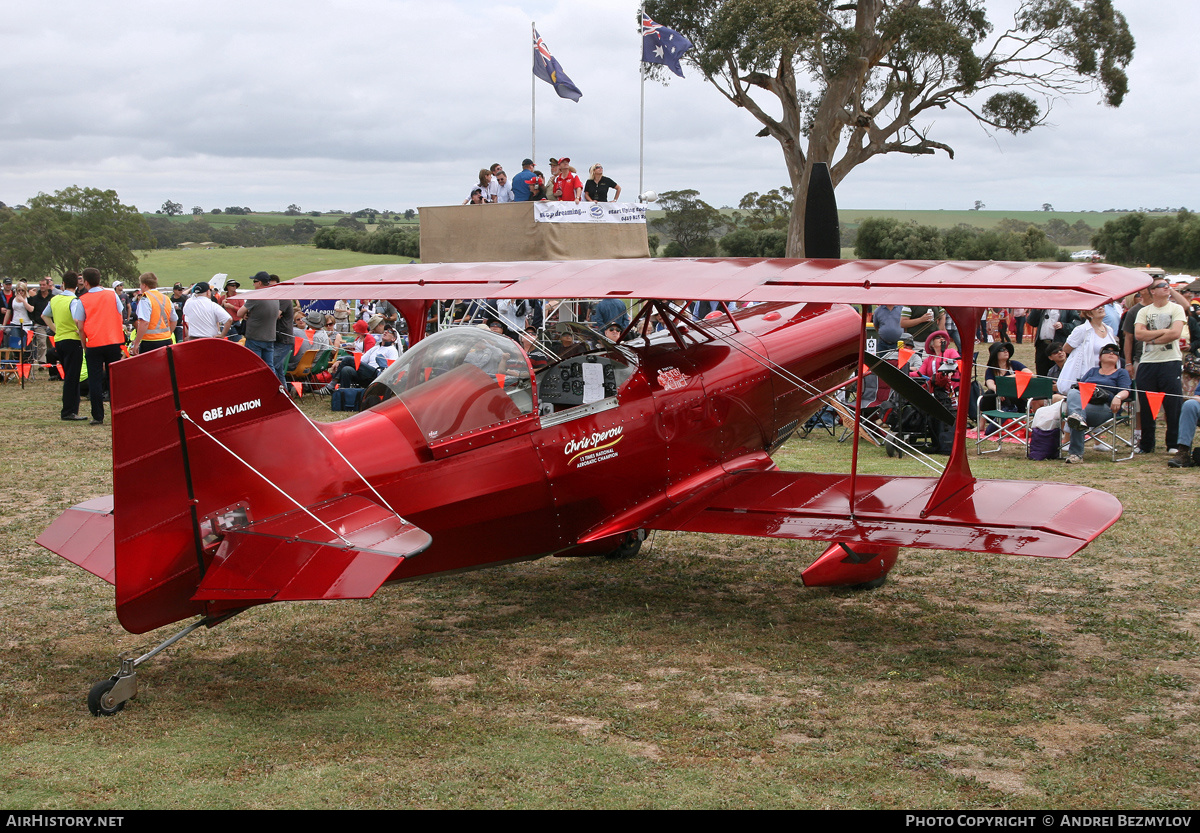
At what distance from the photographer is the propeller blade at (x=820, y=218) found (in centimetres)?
1008

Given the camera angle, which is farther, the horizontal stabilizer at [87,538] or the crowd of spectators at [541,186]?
the crowd of spectators at [541,186]

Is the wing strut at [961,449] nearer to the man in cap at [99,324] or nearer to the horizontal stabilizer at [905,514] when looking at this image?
the horizontal stabilizer at [905,514]

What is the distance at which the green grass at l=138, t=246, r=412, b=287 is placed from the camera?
50.1 meters

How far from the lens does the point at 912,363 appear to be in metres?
13.2

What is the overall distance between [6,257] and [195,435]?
55.4 m

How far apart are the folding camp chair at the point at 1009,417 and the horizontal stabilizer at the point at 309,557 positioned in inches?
353

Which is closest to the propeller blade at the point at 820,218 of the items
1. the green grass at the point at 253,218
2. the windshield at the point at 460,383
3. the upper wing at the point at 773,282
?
the upper wing at the point at 773,282

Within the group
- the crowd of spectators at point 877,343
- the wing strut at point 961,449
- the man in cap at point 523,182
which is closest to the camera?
the wing strut at point 961,449

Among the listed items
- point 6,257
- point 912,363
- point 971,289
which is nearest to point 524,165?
point 912,363

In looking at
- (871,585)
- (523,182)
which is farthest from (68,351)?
(871,585)

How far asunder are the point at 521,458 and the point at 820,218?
5677mm

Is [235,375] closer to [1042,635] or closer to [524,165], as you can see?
[1042,635]

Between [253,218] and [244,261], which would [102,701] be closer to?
[244,261]

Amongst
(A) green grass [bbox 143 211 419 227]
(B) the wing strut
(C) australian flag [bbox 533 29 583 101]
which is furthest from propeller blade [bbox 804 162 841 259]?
(A) green grass [bbox 143 211 419 227]
